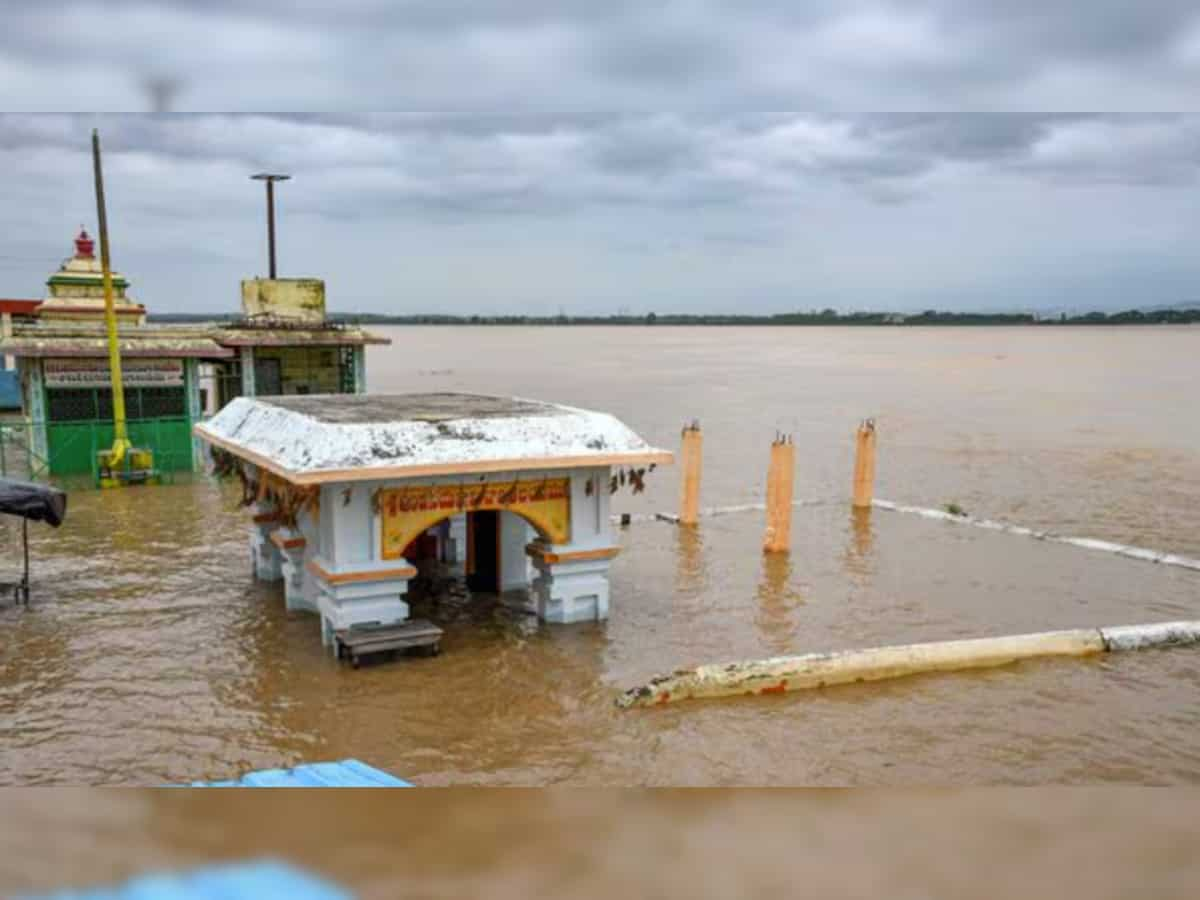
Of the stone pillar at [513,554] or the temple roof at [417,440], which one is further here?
the stone pillar at [513,554]

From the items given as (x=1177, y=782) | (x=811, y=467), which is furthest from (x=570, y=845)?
(x=811, y=467)

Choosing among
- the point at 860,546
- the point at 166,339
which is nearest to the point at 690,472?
the point at 860,546

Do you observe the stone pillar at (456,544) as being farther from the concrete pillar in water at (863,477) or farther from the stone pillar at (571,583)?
the concrete pillar in water at (863,477)

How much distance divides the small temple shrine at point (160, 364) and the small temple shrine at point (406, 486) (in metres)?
8.49

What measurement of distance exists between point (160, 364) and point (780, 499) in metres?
12.0

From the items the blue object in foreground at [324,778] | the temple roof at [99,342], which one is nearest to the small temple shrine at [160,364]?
the temple roof at [99,342]

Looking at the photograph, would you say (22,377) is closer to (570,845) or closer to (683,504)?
(683,504)

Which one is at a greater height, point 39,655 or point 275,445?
point 275,445

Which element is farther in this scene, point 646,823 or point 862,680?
point 862,680

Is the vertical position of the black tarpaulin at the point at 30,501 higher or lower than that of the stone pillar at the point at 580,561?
higher

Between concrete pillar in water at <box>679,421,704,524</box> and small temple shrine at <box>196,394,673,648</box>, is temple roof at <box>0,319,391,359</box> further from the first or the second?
concrete pillar in water at <box>679,421,704,524</box>

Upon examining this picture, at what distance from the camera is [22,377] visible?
732 inches

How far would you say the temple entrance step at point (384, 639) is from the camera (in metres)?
8.16

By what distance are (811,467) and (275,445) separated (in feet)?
58.4
